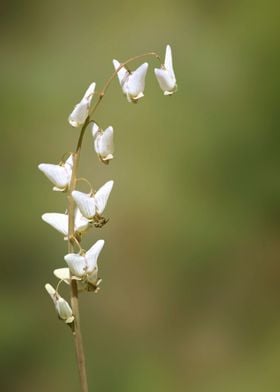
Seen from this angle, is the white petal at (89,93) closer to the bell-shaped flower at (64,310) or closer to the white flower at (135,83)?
the white flower at (135,83)

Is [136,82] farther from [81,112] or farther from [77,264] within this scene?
[77,264]

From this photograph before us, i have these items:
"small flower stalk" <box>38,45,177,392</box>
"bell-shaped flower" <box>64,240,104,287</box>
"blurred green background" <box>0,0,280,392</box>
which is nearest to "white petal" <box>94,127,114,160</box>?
"small flower stalk" <box>38,45,177,392</box>

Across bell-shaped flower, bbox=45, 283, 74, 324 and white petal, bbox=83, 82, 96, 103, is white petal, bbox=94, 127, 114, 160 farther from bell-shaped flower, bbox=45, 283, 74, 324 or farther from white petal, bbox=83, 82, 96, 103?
bell-shaped flower, bbox=45, 283, 74, 324

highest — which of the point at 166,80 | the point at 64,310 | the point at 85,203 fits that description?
the point at 166,80

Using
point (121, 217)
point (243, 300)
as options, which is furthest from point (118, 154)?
point (243, 300)

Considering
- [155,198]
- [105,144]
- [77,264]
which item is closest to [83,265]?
[77,264]

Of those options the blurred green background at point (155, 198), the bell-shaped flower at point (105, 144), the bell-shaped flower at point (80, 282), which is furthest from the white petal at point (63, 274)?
the blurred green background at point (155, 198)
